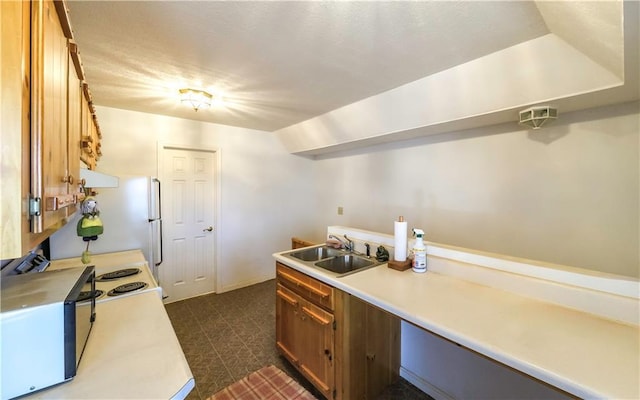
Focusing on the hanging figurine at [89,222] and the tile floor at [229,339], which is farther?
the tile floor at [229,339]

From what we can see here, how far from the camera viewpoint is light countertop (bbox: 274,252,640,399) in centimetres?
81

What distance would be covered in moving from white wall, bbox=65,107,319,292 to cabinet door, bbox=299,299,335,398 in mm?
2155

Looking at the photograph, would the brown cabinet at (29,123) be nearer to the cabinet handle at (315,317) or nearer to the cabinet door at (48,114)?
the cabinet door at (48,114)

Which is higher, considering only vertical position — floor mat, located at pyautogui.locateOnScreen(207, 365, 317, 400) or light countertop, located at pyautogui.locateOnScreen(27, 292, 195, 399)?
light countertop, located at pyautogui.locateOnScreen(27, 292, 195, 399)

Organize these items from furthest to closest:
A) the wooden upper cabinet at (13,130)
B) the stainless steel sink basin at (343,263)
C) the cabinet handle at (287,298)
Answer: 1. the stainless steel sink basin at (343,263)
2. the cabinet handle at (287,298)
3. the wooden upper cabinet at (13,130)

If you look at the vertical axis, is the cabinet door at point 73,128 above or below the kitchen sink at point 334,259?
above

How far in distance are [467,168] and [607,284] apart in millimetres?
1626

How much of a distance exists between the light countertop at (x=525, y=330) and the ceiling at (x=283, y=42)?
148 cm

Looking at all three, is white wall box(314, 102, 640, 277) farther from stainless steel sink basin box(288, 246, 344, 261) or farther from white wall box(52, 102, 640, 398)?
stainless steel sink basin box(288, 246, 344, 261)

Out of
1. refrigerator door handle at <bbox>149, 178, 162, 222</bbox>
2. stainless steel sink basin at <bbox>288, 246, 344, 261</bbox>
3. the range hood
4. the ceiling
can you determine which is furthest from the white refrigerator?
stainless steel sink basin at <bbox>288, 246, 344, 261</bbox>

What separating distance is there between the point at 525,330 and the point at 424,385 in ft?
4.04

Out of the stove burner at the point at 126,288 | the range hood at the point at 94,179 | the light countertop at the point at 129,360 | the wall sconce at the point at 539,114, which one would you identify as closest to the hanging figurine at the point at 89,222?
the range hood at the point at 94,179

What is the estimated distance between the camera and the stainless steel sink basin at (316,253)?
2248 millimetres

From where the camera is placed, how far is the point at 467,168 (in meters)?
2.60
